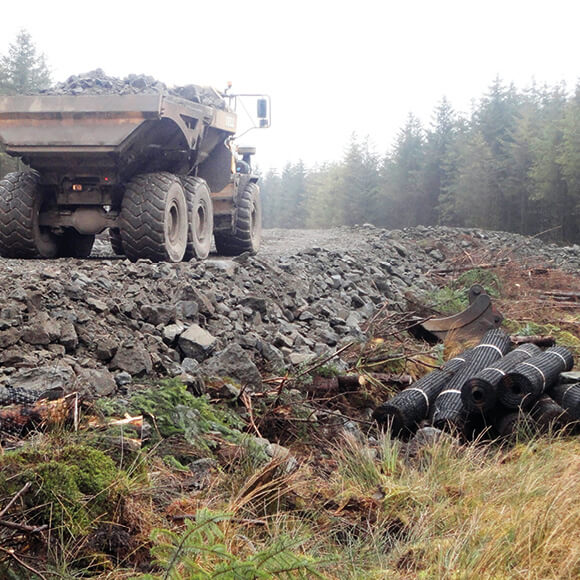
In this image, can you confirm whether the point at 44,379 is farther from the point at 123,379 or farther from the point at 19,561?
the point at 19,561

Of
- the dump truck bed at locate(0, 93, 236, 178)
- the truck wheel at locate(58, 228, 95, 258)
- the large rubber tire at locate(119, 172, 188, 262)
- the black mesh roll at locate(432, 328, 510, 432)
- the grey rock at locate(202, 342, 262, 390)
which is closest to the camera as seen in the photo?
the grey rock at locate(202, 342, 262, 390)

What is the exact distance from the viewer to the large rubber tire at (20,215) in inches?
356

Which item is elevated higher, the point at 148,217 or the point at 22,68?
the point at 22,68

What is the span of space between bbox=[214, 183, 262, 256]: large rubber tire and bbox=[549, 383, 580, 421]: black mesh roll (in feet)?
24.0

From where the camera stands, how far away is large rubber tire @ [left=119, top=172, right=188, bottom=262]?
28.9 feet

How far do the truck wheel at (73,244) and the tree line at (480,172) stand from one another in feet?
55.9

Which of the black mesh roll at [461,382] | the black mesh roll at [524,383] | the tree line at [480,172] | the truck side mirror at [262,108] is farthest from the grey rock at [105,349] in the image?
the tree line at [480,172]

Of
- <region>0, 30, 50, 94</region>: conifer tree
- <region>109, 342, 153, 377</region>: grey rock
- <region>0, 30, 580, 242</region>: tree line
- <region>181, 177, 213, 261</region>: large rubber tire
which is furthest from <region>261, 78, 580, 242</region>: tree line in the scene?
<region>0, 30, 50, 94</region>: conifer tree

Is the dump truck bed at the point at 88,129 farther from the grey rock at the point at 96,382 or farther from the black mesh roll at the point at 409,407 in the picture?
the black mesh roll at the point at 409,407

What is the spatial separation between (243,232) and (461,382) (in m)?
6.89

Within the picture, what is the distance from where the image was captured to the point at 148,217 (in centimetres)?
877

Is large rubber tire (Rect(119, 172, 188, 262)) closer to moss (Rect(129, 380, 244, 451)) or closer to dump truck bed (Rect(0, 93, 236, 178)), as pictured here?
dump truck bed (Rect(0, 93, 236, 178))

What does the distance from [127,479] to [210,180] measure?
30.0 ft

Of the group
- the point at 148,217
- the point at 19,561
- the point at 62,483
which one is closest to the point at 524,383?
the point at 62,483
